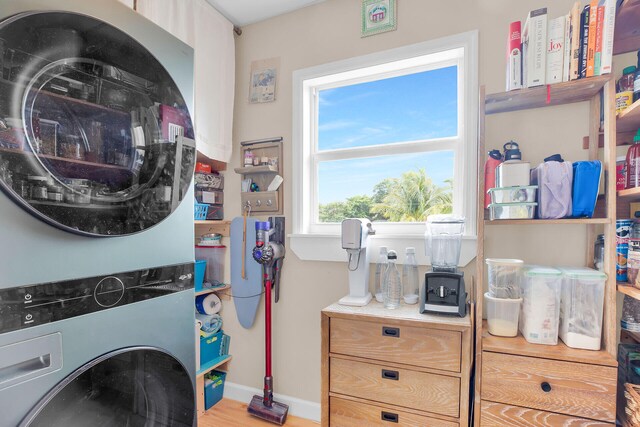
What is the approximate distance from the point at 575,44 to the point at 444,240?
0.93 meters

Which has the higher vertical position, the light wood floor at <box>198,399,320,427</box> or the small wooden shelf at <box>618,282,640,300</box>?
the small wooden shelf at <box>618,282,640,300</box>

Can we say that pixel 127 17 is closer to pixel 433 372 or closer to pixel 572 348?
pixel 433 372

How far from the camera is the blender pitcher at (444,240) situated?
156 centimetres

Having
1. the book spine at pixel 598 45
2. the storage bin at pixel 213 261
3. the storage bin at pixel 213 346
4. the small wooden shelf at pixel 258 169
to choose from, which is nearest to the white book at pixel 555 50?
the book spine at pixel 598 45

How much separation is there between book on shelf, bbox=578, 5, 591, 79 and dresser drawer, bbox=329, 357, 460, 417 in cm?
129

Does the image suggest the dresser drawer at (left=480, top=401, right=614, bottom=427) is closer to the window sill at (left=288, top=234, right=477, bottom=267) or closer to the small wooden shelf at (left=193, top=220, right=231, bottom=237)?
the window sill at (left=288, top=234, right=477, bottom=267)

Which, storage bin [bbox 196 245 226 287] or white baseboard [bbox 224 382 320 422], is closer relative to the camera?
white baseboard [bbox 224 382 320 422]

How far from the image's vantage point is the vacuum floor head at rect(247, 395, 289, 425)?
1.93 m

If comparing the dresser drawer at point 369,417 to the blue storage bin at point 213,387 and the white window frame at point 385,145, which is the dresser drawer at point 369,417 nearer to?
the white window frame at point 385,145

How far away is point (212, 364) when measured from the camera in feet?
6.84

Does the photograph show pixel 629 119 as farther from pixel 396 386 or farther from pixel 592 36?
pixel 396 386

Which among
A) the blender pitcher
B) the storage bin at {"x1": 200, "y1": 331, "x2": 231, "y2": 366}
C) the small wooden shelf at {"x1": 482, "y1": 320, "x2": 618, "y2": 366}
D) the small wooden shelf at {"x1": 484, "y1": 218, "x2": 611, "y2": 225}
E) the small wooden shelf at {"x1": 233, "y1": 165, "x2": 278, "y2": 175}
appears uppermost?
the small wooden shelf at {"x1": 233, "y1": 165, "x2": 278, "y2": 175}

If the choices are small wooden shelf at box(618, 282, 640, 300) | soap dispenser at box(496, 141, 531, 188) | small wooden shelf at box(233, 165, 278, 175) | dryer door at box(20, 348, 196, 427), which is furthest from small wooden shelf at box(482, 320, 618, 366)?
small wooden shelf at box(233, 165, 278, 175)

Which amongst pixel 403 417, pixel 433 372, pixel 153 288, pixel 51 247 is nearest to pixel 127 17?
pixel 51 247
